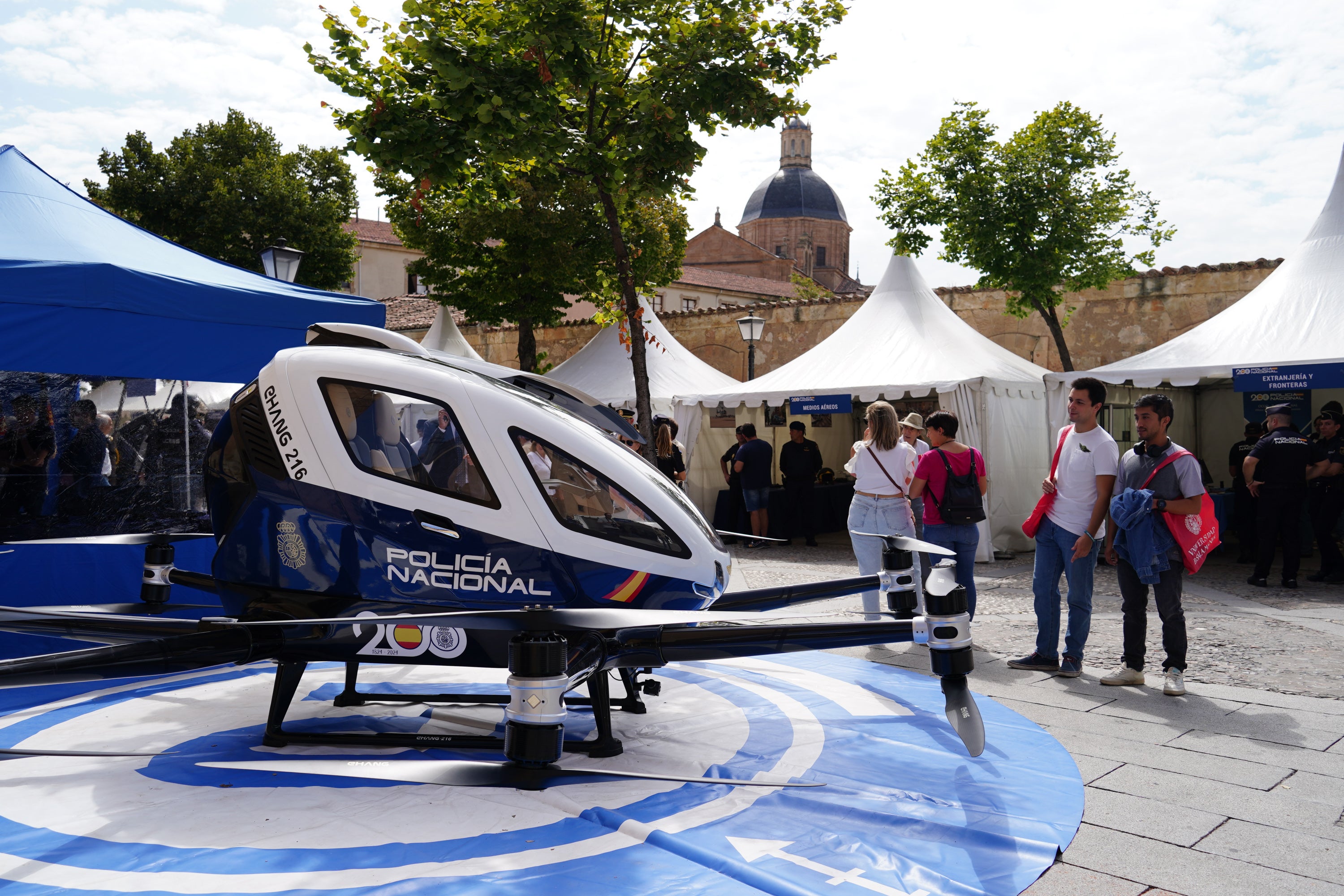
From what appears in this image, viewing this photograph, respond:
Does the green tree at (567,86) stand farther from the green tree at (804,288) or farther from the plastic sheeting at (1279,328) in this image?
the green tree at (804,288)

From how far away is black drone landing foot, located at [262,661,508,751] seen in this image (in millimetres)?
4688

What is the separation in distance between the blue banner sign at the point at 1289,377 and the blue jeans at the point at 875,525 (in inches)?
247

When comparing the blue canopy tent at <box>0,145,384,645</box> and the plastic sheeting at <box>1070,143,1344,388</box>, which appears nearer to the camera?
the blue canopy tent at <box>0,145,384,645</box>

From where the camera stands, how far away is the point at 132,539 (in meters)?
6.23

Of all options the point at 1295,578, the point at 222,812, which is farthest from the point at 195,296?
the point at 1295,578

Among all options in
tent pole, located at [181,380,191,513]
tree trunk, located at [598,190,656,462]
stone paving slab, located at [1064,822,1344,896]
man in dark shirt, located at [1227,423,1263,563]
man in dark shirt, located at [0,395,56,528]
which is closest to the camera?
stone paving slab, located at [1064,822,1344,896]

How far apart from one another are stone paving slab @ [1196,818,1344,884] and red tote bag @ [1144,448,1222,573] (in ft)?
7.44

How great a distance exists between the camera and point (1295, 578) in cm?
1072

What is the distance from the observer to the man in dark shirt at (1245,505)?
13.0 meters

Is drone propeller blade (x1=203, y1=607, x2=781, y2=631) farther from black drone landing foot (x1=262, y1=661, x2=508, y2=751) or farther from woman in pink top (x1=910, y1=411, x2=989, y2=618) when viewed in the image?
woman in pink top (x1=910, y1=411, x2=989, y2=618)

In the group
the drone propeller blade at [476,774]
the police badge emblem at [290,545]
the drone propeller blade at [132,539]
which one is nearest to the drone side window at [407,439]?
the police badge emblem at [290,545]

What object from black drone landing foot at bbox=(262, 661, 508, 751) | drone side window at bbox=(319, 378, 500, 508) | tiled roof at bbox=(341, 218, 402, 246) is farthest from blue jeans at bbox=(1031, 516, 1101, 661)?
tiled roof at bbox=(341, 218, 402, 246)

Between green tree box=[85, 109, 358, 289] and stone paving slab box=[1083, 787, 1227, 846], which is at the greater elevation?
green tree box=[85, 109, 358, 289]

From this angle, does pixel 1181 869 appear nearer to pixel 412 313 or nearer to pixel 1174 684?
pixel 1174 684
